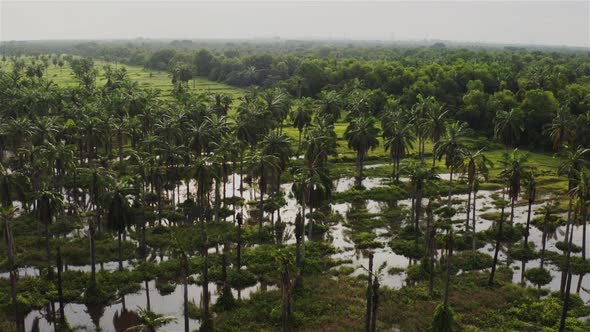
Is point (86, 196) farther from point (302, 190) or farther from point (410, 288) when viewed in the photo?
point (410, 288)

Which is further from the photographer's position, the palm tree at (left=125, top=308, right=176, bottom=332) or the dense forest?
the dense forest

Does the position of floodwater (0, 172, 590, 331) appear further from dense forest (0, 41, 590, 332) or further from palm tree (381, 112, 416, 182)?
palm tree (381, 112, 416, 182)

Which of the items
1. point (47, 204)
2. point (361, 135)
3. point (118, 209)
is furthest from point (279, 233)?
point (47, 204)

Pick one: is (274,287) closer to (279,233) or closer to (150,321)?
(150,321)

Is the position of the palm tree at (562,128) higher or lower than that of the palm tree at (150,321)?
higher

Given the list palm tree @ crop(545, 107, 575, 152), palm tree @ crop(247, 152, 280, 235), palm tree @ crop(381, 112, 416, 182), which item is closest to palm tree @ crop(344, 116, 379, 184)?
palm tree @ crop(381, 112, 416, 182)

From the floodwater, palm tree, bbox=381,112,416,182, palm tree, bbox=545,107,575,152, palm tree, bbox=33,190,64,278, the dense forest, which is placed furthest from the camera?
palm tree, bbox=545,107,575,152

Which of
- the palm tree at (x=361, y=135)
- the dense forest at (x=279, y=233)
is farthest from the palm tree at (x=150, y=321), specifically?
the palm tree at (x=361, y=135)

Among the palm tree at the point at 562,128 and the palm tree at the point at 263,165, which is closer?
the palm tree at the point at 263,165

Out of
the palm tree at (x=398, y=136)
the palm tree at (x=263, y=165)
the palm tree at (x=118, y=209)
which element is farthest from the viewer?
the palm tree at (x=398, y=136)

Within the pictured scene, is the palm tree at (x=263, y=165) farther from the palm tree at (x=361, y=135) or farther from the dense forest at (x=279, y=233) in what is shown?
the palm tree at (x=361, y=135)

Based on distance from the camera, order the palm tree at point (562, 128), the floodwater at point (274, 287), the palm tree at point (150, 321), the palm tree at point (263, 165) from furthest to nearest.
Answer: the palm tree at point (562, 128), the palm tree at point (263, 165), the floodwater at point (274, 287), the palm tree at point (150, 321)
